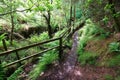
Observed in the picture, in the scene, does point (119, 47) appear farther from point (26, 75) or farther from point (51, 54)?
point (26, 75)

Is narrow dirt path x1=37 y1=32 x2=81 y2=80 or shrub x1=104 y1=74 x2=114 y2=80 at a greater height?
shrub x1=104 y1=74 x2=114 y2=80

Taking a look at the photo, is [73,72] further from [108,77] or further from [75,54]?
[75,54]

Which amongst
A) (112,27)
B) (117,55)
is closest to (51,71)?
(117,55)

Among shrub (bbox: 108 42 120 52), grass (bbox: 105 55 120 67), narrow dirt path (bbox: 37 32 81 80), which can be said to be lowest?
narrow dirt path (bbox: 37 32 81 80)

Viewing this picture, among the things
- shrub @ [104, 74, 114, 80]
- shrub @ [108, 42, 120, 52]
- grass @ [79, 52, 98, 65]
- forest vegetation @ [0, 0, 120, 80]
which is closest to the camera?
shrub @ [104, 74, 114, 80]

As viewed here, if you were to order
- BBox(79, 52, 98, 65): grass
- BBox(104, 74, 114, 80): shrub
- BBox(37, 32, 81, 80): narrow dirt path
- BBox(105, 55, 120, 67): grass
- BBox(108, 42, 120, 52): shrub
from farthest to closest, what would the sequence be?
BBox(79, 52, 98, 65): grass → BBox(108, 42, 120, 52): shrub → BBox(37, 32, 81, 80): narrow dirt path → BBox(105, 55, 120, 67): grass → BBox(104, 74, 114, 80): shrub

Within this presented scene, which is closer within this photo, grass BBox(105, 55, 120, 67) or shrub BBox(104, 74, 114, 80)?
shrub BBox(104, 74, 114, 80)

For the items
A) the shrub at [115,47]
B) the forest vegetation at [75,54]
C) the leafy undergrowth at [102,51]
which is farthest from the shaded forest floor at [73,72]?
the shrub at [115,47]

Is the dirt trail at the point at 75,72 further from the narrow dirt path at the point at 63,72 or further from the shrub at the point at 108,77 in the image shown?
the shrub at the point at 108,77

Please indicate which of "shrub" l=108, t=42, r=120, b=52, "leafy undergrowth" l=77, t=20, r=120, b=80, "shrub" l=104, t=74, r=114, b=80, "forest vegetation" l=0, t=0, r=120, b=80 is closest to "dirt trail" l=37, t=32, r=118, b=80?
"forest vegetation" l=0, t=0, r=120, b=80

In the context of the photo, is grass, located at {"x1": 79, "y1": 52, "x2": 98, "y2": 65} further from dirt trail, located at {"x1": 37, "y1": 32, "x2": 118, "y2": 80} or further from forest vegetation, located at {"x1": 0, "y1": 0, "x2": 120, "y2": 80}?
dirt trail, located at {"x1": 37, "y1": 32, "x2": 118, "y2": 80}

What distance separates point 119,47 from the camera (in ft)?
24.4

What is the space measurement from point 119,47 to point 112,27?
2.45m

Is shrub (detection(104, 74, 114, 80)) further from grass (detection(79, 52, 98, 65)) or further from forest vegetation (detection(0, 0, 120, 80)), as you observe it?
grass (detection(79, 52, 98, 65))
